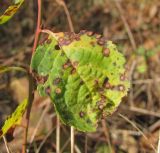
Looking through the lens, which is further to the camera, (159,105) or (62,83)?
(159,105)

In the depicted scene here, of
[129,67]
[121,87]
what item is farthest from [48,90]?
[129,67]

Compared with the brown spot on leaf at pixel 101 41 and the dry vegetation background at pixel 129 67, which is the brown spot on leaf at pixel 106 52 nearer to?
the brown spot on leaf at pixel 101 41

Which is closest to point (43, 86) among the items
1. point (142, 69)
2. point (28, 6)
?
point (142, 69)

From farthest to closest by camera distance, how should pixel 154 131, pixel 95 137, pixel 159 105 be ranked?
1. pixel 159 105
2. pixel 154 131
3. pixel 95 137

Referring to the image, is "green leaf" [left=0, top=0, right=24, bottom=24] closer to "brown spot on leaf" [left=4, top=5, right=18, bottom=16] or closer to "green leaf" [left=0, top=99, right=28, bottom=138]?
"brown spot on leaf" [left=4, top=5, right=18, bottom=16]

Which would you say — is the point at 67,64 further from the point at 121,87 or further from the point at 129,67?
the point at 129,67

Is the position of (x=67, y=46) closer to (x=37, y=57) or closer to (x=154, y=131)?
(x=37, y=57)

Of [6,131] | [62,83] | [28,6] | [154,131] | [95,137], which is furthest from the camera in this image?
[28,6]
